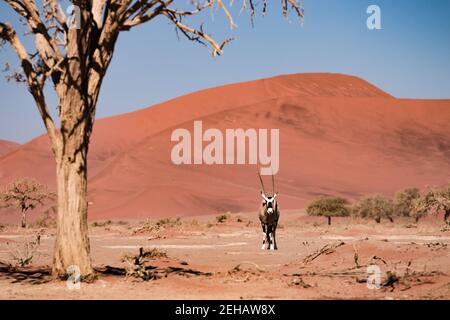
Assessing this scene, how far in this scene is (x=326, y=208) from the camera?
157ft

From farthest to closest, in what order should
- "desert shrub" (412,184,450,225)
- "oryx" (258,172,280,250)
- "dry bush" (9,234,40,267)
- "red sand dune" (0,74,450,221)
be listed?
"red sand dune" (0,74,450,221)
"desert shrub" (412,184,450,225)
"oryx" (258,172,280,250)
"dry bush" (9,234,40,267)

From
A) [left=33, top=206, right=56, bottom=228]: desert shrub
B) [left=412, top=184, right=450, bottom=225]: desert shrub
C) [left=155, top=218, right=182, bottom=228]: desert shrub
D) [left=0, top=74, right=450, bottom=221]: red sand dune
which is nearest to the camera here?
[left=412, top=184, right=450, bottom=225]: desert shrub

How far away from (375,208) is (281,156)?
3469 centimetres

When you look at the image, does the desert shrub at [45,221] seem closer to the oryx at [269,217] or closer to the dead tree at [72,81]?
the oryx at [269,217]

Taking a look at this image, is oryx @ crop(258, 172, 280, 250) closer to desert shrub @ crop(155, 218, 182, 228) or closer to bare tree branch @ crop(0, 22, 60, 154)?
bare tree branch @ crop(0, 22, 60, 154)

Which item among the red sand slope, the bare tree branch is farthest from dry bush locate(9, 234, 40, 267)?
the red sand slope

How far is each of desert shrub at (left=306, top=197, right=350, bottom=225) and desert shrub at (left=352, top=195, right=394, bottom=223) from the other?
1.77m

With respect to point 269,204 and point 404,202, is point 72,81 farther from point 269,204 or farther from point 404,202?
point 404,202

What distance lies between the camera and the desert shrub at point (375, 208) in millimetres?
48938

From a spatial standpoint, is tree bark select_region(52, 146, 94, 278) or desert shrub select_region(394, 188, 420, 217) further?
desert shrub select_region(394, 188, 420, 217)

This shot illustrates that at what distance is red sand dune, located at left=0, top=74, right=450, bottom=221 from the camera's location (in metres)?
66.8
